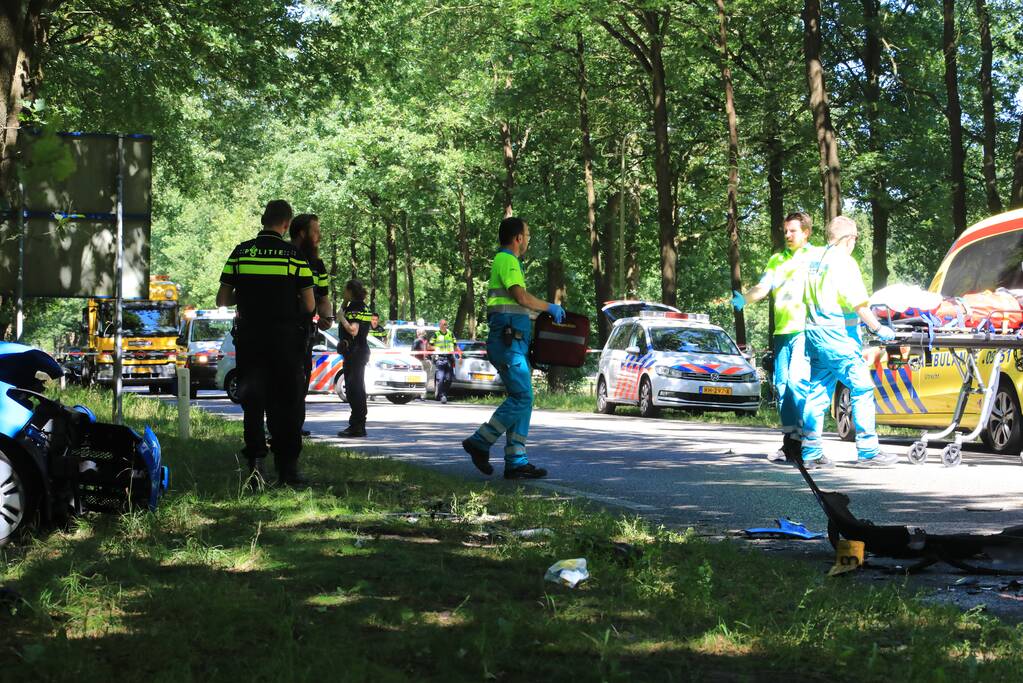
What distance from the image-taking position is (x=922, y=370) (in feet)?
49.7

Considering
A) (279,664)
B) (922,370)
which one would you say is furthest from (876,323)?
(279,664)

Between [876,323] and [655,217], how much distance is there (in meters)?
38.5

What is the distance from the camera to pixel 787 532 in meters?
7.60

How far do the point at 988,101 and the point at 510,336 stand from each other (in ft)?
75.8

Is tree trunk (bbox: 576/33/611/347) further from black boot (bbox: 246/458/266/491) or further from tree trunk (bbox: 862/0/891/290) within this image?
black boot (bbox: 246/458/266/491)

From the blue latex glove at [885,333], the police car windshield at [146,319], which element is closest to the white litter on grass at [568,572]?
the blue latex glove at [885,333]

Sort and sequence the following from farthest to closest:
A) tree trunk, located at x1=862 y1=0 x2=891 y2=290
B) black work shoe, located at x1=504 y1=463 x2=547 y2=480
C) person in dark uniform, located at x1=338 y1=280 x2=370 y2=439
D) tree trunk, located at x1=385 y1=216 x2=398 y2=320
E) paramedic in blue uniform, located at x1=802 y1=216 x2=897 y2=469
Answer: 1. tree trunk, located at x1=385 y1=216 x2=398 y2=320
2. tree trunk, located at x1=862 y1=0 x2=891 y2=290
3. person in dark uniform, located at x1=338 y1=280 x2=370 y2=439
4. paramedic in blue uniform, located at x1=802 y1=216 x2=897 y2=469
5. black work shoe, located at x1=504 y1=463 x2=547 y2=480

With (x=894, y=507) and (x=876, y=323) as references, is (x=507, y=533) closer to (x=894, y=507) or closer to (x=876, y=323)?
(x=894, y=507)

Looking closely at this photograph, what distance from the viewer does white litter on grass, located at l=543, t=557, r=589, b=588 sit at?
5.77 meters

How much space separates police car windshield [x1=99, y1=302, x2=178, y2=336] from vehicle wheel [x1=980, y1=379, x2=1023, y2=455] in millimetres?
28097

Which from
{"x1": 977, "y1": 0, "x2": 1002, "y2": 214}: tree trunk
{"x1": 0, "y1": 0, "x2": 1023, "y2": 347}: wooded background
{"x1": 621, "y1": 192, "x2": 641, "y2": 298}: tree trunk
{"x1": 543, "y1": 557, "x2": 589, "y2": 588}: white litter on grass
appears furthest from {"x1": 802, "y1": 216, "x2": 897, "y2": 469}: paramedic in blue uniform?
{"x1": 621, "y1": 192, "x2": 641, "y2": 298}: tree trunk

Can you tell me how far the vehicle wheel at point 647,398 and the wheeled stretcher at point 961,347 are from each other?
12.1 metres

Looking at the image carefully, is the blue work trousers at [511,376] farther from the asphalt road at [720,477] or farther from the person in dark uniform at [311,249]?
the person in dark uniform at [311,249]

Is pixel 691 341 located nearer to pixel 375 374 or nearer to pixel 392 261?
pixel 375 374
